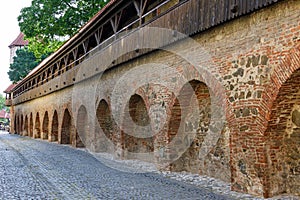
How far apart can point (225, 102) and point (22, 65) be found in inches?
1448

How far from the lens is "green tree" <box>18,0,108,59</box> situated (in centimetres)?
2531

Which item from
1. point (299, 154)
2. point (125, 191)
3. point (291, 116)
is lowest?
point (125, 191)

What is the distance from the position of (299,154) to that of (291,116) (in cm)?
70

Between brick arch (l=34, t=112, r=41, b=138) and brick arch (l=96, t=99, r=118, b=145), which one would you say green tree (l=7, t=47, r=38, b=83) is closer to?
brick arch (l=34, t=112, r=41, b=138)

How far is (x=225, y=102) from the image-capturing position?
7133 millimetres

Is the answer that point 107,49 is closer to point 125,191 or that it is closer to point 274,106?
point 125,191

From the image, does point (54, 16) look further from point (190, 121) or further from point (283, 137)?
point (283, 137)

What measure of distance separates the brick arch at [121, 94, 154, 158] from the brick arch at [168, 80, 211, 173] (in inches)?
112

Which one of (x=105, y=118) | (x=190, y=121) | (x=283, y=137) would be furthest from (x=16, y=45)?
(x=283, y=137)

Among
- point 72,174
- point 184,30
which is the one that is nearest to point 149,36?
point 184,30

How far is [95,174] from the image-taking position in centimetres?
901

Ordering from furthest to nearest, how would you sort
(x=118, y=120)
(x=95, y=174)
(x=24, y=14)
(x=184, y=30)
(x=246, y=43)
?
(x=24, y=14) → (x=118, y=120) → (x=95, y=174) → (x=184, y=30) → (x=246, y=43)

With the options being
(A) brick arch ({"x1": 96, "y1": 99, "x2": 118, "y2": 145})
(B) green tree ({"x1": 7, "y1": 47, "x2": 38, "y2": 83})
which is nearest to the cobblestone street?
(A) brick arch ({"x1": 96, "y1": 99, "x2": 118, "y2": 145})

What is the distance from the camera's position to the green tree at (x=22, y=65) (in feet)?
131
